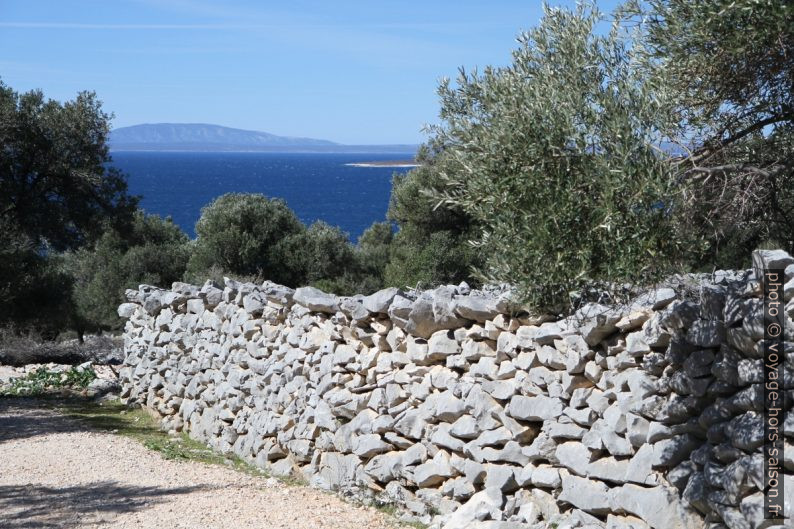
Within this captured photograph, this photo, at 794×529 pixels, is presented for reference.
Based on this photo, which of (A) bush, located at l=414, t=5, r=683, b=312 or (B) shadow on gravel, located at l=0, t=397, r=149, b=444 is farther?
(B) shadow on gravel, located at l=0, t=397, r=149, b=444

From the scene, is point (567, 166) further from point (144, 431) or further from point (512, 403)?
point (144, 431)

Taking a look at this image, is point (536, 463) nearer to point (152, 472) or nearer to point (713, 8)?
point (713, 8)

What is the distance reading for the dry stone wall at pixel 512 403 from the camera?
554 cm

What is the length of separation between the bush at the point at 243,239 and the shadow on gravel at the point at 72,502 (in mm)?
12195

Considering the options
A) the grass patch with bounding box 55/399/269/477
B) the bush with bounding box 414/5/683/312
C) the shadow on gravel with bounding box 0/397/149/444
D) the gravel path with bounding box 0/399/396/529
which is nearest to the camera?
the bush with bounding box 414/5/683/312

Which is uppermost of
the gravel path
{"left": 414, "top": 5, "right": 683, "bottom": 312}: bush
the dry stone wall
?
{"left": 414, "top": 5, "right": 683, "bottom": 312}: bush

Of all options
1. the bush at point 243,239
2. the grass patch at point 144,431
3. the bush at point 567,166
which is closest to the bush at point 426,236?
the bush at point 243,239

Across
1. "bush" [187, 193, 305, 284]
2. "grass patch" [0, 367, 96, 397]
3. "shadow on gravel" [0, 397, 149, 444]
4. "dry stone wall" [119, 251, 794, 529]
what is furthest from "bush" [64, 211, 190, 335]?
"dry stone wall" [119, 251, 794, 529]

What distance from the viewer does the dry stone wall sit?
5.54 meters

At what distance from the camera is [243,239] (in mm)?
20766

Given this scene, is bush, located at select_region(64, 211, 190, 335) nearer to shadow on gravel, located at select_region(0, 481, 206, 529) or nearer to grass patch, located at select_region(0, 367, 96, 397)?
grass patch, located at select_region(0, 367, 96, 397)

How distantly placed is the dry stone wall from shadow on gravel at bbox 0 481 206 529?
184 cm

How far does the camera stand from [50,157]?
46.2ft

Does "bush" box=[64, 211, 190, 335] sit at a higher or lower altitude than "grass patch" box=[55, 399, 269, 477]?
higher
